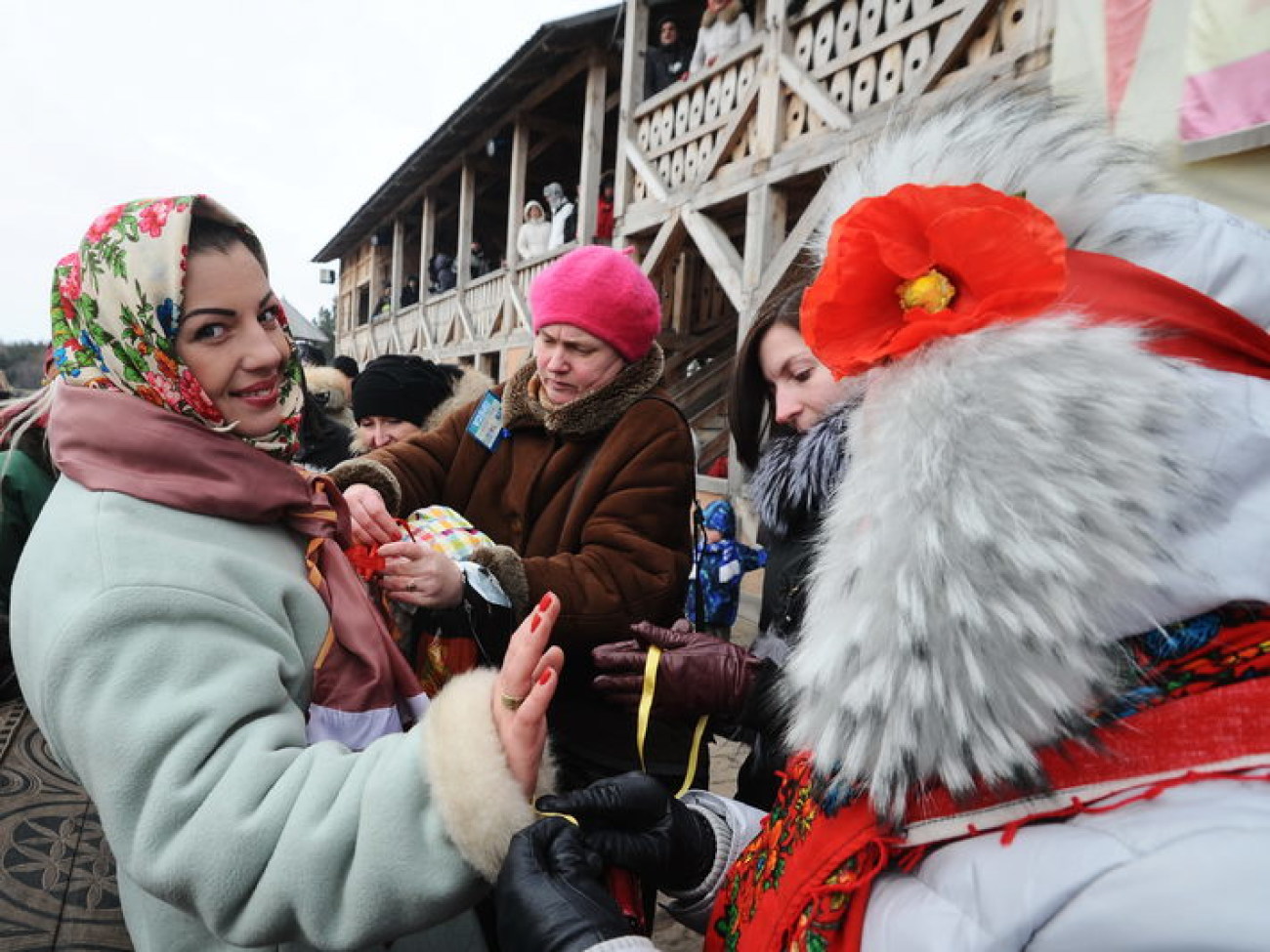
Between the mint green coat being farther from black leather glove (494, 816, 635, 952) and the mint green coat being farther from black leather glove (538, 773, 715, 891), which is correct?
black leather glove (538, 773, 715, 891)

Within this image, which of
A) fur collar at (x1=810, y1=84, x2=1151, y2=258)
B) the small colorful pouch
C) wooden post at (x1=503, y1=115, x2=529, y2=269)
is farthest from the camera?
wooden post at (x1=503, y1=115, x2=529, y2=269)

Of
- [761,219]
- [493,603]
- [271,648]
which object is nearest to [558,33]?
[761,219]

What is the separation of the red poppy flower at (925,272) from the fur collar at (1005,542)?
3cm

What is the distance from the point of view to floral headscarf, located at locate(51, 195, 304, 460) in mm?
1046

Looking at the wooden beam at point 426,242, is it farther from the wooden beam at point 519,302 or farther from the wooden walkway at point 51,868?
the wooden walkway at point 51,868

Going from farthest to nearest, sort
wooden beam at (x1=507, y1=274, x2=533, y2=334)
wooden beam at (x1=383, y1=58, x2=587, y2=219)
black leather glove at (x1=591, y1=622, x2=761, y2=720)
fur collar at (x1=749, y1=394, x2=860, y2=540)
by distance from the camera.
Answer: wooden beam at (x1=507, y1=274, x2=533, y2=334), wooden beam at (x1=383, y1=58, x2=587, y2=219), black leather glove at (x1=591, y1=622, x2=761, y2=720), fur collar at (x1=749, y1=394, x2=860, y2=540)

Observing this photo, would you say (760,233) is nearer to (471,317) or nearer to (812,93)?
(812,93)

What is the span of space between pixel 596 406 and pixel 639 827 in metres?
1.10

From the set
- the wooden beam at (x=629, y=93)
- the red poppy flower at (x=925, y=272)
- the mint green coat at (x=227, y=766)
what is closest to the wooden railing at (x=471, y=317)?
the wooden beam at (x=629, y=93)

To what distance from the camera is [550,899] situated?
0.82 metres

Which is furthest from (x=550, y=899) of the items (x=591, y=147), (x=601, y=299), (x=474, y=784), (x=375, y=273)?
(x=375, y=273)

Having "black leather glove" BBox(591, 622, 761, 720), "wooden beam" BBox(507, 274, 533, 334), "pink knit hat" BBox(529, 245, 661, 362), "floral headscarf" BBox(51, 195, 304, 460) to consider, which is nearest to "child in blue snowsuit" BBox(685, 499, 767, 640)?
"pink knit hat" BBox(529, 245, 661, 362)

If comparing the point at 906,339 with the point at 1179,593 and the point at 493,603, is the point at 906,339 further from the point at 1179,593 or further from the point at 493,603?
the point at 493,603

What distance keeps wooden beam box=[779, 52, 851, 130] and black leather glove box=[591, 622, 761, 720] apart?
3.92m
